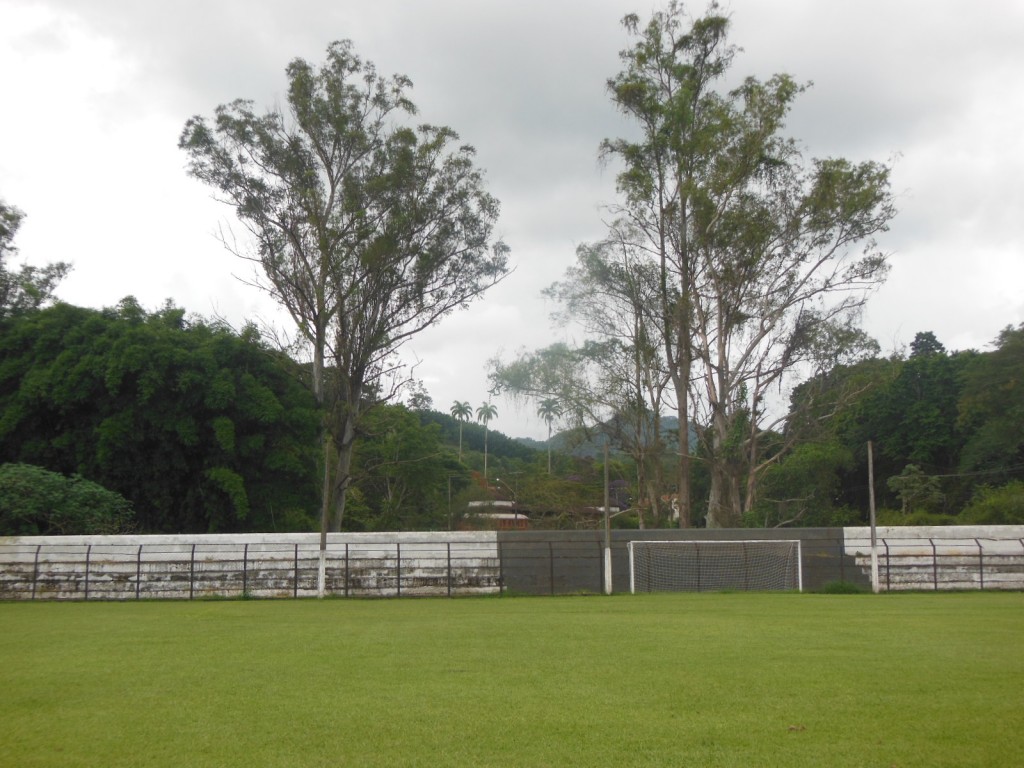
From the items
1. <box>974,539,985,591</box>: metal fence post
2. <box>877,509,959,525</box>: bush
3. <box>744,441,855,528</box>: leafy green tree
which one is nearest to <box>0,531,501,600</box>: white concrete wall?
<box>974,539,985,591</box>: metal fence post

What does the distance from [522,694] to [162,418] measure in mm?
23519

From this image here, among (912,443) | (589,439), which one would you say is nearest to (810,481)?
(912,443)

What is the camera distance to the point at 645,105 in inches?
1318

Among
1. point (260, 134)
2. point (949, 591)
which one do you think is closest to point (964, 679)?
point (949, 591)

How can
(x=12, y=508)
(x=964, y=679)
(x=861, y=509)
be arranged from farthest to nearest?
(x=861, y=509)
(x=12, y=508)
(x=964, y=679)

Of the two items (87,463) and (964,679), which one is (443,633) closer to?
(964,679)

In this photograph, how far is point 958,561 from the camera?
27.7 meters

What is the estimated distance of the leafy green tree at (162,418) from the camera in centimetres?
2873

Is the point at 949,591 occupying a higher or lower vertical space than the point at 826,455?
lower

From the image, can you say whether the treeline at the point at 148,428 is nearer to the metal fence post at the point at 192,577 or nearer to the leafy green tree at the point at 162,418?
the leafy green tree at the point at 162,418

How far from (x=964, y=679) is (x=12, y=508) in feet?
87.6

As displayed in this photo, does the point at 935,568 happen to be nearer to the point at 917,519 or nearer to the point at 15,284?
the point at 917,519

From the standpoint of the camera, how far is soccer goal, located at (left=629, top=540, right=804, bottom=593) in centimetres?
2855

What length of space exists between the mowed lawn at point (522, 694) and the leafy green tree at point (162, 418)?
1355 cm
